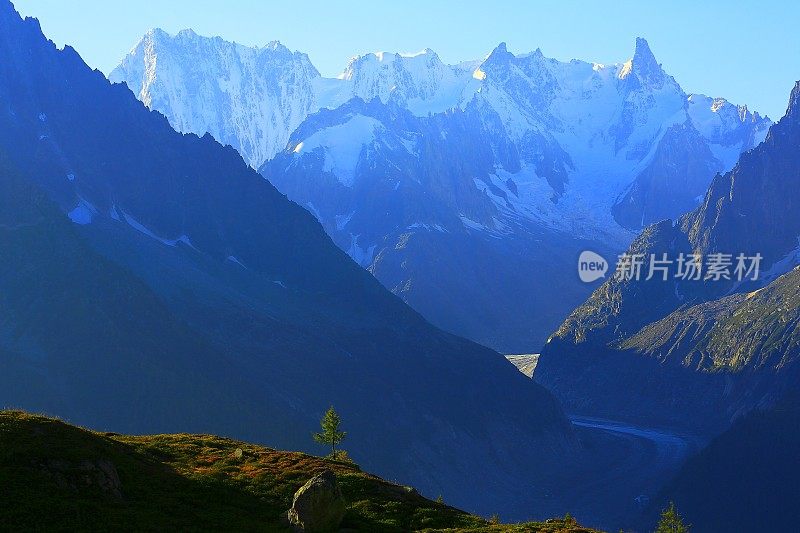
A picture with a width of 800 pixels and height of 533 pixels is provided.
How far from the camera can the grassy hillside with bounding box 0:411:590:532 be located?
67350 millimetres

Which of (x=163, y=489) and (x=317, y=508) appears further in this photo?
(x=163, y=489)

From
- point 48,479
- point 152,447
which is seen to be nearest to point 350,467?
point 152,447

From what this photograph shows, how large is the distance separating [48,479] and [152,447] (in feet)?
66.8

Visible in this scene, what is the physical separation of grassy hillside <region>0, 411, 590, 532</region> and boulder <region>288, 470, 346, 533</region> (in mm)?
1219

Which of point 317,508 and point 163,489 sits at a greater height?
point 163,489

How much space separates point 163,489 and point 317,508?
40.6 feet

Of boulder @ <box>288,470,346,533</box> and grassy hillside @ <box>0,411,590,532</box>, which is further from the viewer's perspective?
boulder @ <box>288,470,346,533</box>

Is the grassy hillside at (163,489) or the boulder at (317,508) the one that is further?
the boulder at (317,508)

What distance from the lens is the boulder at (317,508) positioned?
2837 inches

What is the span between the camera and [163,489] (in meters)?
76.6

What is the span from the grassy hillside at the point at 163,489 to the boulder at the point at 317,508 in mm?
1219

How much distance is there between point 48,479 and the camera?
231 ft

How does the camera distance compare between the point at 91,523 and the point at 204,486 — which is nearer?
the point at 91,523

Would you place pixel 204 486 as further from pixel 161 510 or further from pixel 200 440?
pixel 200 440
